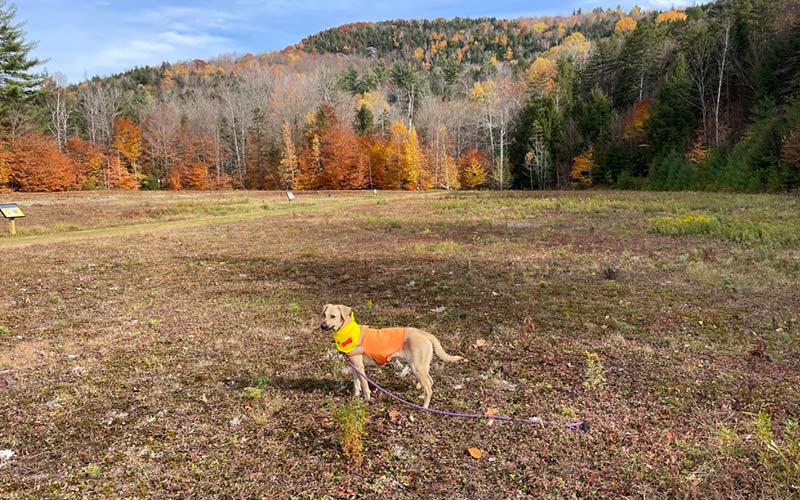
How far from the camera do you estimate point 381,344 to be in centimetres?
488

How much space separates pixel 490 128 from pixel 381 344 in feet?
231

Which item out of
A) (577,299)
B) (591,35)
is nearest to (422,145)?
(577,299)

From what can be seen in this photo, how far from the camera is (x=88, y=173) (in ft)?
228

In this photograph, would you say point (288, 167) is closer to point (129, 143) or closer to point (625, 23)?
point (129, 143)

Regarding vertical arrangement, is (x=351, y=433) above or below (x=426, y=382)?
below

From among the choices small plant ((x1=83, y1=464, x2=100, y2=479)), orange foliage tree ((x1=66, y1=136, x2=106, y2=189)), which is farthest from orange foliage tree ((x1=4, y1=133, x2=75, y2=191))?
small plant ((x1=83, y1=464, x2=100, y2=479))

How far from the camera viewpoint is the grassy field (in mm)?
3928

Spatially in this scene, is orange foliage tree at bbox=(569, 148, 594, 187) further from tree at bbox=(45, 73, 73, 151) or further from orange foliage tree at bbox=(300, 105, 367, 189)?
tree at bbox=(45, 73, 73, 151)

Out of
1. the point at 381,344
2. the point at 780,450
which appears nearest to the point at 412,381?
the point at 381,344

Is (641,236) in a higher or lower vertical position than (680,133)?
lower

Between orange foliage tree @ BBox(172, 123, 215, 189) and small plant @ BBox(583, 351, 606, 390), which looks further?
orange foliage tree @ BBox(172, 123, 215, 189)

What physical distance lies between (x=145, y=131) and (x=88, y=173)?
1617 centimetres

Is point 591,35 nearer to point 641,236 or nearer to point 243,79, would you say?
point 243,79

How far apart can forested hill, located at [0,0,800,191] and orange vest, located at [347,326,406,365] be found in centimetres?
4111
